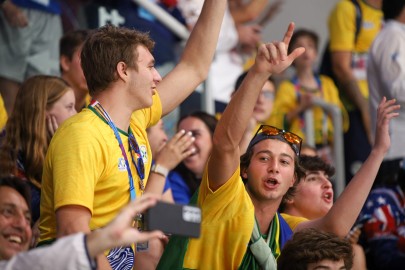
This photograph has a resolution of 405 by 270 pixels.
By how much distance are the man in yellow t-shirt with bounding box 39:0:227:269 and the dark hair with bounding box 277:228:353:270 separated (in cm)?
67

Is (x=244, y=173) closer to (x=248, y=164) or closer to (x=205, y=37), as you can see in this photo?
(x=248, y=164)

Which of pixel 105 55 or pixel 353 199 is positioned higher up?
pixel 105 55

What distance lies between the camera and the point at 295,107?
943 cm

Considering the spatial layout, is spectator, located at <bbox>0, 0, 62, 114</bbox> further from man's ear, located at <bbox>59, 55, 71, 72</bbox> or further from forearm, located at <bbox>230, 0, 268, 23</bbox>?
forearm, located at <bbox>230, 0, 268, 23</bbox>

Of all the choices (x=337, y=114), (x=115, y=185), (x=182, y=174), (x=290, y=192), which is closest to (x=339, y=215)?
(x=290, y=192)

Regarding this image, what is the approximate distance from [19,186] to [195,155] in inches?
72.4

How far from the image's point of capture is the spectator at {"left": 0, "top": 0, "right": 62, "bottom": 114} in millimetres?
7871

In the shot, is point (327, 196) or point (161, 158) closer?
point (161, 158)

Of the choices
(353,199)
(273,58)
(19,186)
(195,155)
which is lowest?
(195,155)

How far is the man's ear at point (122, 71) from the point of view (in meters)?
5.34

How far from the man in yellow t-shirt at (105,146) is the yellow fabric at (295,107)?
3.67 metres

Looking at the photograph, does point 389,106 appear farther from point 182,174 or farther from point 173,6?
point 173,6

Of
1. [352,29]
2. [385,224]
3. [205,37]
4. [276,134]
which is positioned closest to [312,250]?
[276,134]

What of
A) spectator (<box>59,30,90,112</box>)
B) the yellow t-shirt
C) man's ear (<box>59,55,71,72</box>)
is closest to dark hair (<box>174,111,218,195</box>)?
spectator (<box>59,30,90,112</box>)
